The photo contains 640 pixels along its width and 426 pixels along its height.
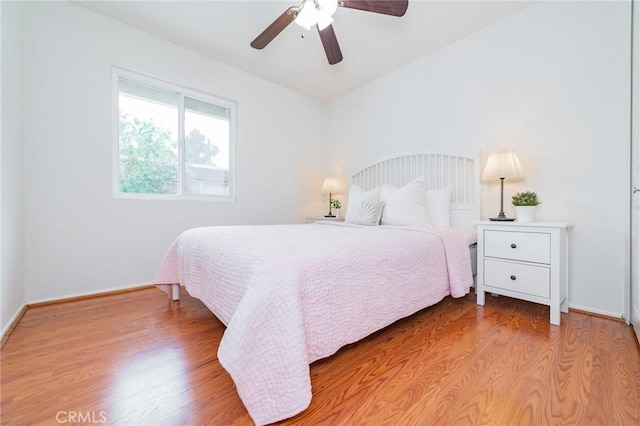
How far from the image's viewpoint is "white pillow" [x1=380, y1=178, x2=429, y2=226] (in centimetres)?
237

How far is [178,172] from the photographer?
9.32 feet

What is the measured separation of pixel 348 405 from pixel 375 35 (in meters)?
2.90

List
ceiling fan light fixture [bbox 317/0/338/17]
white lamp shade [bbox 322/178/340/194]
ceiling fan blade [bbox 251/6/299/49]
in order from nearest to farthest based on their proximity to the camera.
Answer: ceiling fan light fixture [bbox 317/0/338/17] < ceiling fan blade [bbox 251/6/299/49] < white lamp shade [bbox 322/178/340/194]

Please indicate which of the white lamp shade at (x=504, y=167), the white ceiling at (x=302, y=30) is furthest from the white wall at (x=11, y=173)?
the white lamp shade at (x=504, y=167)

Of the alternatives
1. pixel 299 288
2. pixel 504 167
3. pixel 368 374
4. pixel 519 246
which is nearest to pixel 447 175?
pixel 504 167

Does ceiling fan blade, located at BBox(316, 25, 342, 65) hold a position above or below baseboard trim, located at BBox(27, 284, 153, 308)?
above

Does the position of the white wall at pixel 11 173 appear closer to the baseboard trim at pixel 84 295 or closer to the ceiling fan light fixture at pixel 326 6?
the baseboard trim at pixel 84 295

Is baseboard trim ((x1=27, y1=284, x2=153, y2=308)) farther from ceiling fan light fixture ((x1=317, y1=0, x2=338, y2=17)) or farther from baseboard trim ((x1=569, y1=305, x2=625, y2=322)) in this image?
baseboard trim ((x1=569, y1=305, x2=625, y2=322))

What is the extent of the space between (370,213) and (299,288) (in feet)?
5.26

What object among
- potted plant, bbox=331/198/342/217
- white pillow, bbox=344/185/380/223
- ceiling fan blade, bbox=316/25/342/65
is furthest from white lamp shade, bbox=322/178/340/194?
ceiling fan blade, bbox=316/25/342/65

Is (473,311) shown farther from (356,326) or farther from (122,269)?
(122,269)

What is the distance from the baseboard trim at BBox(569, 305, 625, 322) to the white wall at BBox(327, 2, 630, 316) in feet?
0.05

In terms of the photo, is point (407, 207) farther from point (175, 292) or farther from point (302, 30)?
point (175, 292)

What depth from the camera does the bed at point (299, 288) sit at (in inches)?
36.1
